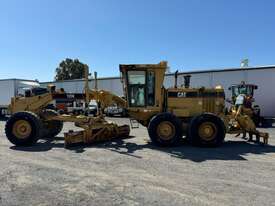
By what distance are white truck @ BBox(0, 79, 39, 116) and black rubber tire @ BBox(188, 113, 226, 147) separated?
67.6 feet

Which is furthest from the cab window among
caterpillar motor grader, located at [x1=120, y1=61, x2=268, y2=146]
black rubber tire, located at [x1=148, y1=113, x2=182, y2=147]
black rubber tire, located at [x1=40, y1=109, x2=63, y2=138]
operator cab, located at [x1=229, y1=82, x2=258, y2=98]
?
operator cab, located at [x1=229, y1=82, x2=258, y2=98]

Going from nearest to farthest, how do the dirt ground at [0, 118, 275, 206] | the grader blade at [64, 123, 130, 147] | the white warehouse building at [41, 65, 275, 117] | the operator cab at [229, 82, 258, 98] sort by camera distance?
the dirt ground at [0, 118, 275, 206] → the grader blade at [64, 123, 130, 147] → the operator cab at [229, 82, 258, 98] → the white warehouse building at [41, 65, 275, 117]

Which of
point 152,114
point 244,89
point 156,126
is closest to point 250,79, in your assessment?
point 244,89

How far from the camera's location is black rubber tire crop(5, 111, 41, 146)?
1131 cm

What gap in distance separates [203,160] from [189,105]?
127 inches

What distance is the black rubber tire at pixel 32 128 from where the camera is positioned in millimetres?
11312

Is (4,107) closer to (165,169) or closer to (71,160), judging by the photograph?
(71,160)

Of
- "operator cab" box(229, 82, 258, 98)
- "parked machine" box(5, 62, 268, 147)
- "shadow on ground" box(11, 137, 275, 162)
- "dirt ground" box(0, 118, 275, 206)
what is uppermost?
"operator cab" box(229, 82, 258, 98)

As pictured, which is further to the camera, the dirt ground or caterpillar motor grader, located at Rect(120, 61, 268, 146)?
caterpillar motor grader, located at Rect(120, 61, 268, 146)

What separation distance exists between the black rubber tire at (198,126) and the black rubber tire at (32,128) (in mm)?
5078

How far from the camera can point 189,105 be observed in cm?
1189

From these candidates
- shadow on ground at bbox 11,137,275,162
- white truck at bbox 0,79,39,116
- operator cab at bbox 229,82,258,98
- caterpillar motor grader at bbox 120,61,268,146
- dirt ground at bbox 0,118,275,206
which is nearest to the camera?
dirt ground at bbox 0,118,275,206

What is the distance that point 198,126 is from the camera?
1114cm

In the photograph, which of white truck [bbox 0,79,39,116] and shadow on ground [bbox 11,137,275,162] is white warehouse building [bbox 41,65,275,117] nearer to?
white truck [bbox 0,79,39,116]
